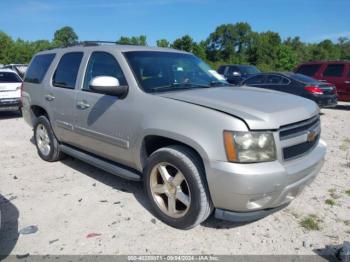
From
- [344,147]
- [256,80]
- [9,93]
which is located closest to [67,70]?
[344,147]

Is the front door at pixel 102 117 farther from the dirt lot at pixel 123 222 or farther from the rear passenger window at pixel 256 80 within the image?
the rear passenger window at pixel 256 80

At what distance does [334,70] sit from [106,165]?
11.7 m

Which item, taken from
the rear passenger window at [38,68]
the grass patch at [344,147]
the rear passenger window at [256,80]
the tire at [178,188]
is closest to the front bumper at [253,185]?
the tire at [178,188]

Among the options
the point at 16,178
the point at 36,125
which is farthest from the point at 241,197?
the point at 36,125

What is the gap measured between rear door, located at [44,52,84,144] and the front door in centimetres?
22

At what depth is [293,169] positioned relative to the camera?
10.2ft

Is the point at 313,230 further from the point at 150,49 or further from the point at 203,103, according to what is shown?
the point at 150,49

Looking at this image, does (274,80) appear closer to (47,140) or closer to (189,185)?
(47,140)

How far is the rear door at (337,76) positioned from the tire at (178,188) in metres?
11.5

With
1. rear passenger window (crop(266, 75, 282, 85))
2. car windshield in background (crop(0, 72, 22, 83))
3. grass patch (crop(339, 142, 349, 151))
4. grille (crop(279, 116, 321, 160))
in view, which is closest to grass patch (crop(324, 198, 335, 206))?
grille (crop(279, 116, 321, 160))

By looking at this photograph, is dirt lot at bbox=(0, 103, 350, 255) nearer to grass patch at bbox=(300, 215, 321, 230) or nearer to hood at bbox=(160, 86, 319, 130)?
grass patch at bbox=(300, 215, 321, 230)

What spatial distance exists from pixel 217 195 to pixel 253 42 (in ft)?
293

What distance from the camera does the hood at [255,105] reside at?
3.00 metres

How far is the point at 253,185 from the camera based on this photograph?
9.52ft
